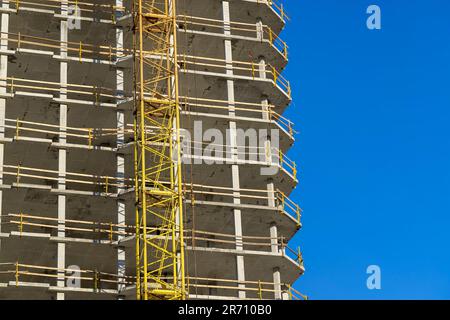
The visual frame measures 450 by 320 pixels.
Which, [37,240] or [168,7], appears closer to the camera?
[37,240]

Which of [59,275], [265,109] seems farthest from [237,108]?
[59,275]

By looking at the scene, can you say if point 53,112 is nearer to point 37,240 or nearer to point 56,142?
point 56,142

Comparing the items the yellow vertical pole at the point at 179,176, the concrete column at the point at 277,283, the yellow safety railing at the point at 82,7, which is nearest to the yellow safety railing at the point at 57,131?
the yellow vertical pole at the point at 179,176

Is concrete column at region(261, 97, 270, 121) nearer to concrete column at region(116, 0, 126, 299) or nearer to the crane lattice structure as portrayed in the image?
the crane lattice structure

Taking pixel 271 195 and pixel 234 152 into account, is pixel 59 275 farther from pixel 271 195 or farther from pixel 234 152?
pixel 271 195

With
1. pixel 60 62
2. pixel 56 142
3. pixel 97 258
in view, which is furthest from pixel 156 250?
pixel 60 62

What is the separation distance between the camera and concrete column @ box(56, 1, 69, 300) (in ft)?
189

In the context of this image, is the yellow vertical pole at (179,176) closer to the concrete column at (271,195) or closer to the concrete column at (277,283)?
the concrete column at (271,195)

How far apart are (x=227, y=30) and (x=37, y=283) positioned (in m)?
18.3

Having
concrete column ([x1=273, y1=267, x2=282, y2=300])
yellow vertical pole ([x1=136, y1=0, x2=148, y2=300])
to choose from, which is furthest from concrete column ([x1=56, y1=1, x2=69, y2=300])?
concrete column ([x1=273, y1=267, x2=282, y2=300])

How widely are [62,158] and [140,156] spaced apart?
151 inches

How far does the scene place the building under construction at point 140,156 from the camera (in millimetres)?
58562

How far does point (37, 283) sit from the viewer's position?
5734 centimetres

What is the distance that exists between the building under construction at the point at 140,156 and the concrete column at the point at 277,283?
0.33 feet
